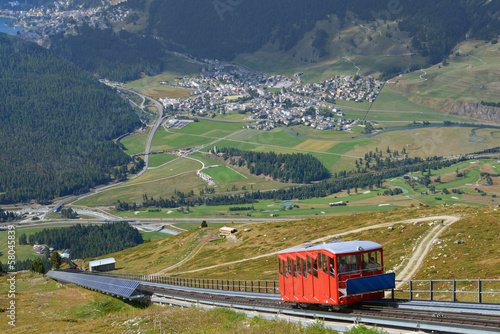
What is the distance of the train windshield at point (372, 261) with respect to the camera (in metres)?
31.8

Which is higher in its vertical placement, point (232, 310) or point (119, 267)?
point (232, 310)

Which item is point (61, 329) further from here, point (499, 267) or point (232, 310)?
point (499, 267)

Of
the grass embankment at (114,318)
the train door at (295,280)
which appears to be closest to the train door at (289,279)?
the train door at (295,280)

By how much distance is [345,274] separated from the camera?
102 ft

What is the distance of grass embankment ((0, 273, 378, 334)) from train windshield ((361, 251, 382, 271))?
5.12 meters

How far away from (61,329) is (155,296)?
A: 51.2 feet

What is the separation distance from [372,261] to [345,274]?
2270 millimetres

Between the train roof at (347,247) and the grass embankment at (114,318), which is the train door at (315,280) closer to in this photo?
the train roof at (347,247)

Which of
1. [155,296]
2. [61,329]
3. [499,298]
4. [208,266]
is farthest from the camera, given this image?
[208,266]

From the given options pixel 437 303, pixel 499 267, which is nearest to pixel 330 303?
pixel 437 303

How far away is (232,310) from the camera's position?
1548 inches

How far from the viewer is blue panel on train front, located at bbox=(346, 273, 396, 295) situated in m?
30.7

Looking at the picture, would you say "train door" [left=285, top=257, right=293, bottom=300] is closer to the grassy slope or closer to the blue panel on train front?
the blue panel on train front

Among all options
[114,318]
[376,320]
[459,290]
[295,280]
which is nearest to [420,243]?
[459,290]
